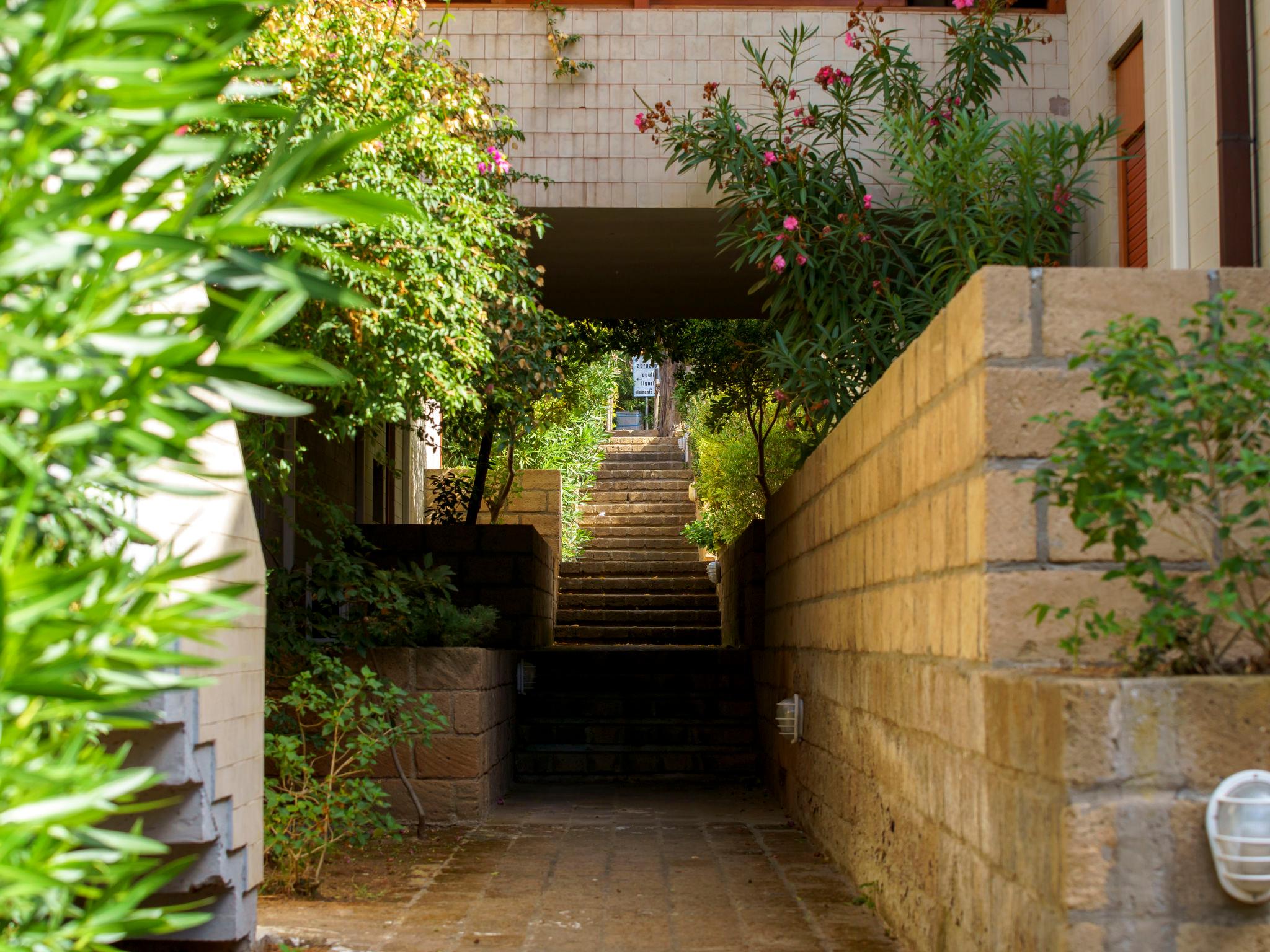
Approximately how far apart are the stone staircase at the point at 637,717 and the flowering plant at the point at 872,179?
128 inches

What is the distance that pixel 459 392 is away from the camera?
5.73 m

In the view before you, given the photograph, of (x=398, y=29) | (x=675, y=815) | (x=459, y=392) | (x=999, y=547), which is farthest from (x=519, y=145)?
(x=999, y=547)

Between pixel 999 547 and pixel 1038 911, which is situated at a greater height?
pixel 999 547

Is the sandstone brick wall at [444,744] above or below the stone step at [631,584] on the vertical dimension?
below

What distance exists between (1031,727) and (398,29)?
4.54 m

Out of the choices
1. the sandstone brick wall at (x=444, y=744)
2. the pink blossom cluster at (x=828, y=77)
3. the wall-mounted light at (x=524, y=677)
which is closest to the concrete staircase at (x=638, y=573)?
the wall-mounted light at (x=524, y=677)

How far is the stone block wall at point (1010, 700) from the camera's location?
2.59 meters

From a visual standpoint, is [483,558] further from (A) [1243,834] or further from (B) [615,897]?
(A) [1243,834]

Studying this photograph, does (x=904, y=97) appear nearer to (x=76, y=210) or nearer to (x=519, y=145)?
(x=519, y=145)

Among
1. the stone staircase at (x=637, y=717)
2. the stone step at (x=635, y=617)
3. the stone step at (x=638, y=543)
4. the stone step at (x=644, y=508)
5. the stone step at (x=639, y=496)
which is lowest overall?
the stone staircase at (x=637, y=717)

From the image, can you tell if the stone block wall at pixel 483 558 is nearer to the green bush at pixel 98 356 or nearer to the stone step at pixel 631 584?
the stone step at pixel 631 584

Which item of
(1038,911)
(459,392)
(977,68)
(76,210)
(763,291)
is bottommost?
(1038,911)

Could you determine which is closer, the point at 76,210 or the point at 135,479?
the point at 76,210

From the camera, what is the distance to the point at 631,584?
614 inches
